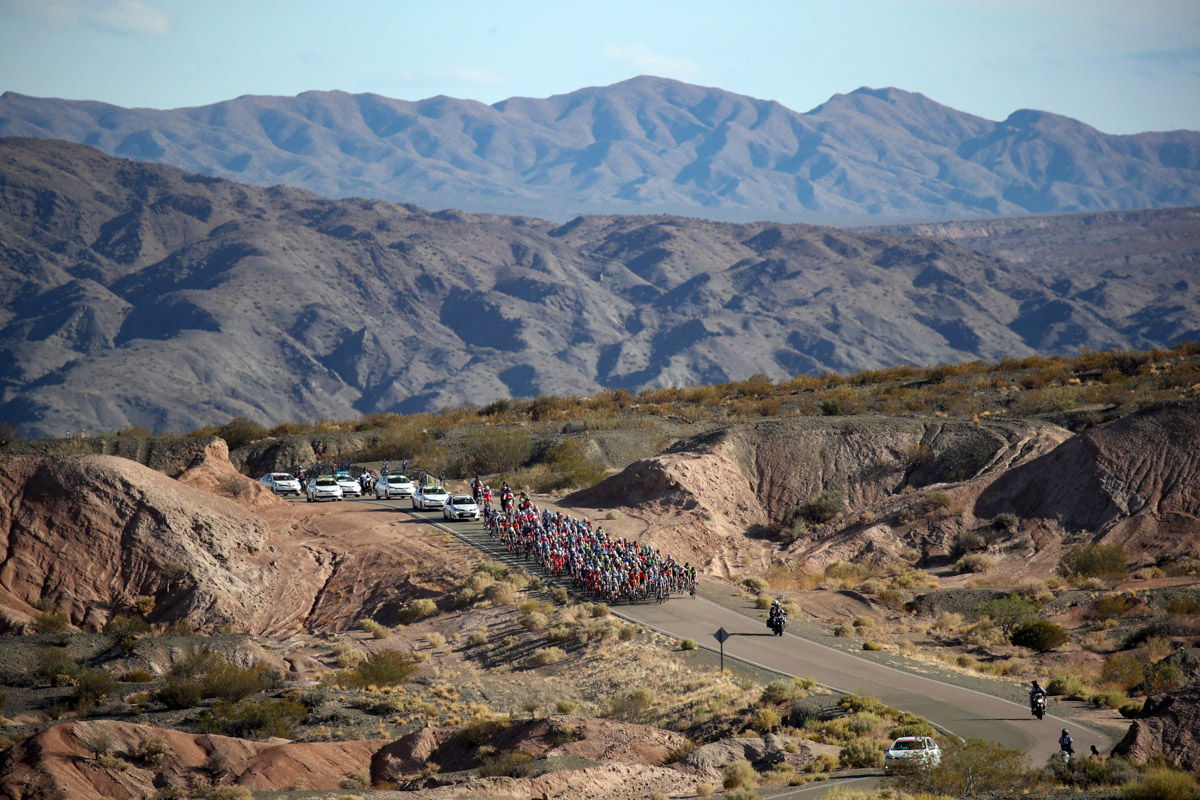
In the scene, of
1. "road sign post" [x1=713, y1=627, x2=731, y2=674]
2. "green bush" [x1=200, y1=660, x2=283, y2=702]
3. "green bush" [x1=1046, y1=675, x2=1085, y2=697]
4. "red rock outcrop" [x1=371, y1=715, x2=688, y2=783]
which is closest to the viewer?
"red rock outcrop" [x1=371, y1=715, x2=688, y2=783]

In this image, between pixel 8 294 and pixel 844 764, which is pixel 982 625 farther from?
pixel 8 294

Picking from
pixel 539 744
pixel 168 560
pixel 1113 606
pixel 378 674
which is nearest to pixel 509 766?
pixel 539 744

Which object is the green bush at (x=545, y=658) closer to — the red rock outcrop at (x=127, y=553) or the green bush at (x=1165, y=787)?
the red rock outcrop at (x=127, y=553)

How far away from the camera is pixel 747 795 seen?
1877cm

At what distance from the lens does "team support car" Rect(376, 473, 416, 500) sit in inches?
1956

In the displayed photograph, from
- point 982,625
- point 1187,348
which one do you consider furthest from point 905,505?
point 1187,348

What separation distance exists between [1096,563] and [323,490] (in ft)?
100

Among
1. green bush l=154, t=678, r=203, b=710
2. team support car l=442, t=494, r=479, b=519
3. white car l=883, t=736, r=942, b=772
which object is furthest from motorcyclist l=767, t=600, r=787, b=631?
team support car l=442, t=494, r=479, b=519

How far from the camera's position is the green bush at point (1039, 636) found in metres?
30.7

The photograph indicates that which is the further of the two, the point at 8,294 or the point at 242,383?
the point at 8,294

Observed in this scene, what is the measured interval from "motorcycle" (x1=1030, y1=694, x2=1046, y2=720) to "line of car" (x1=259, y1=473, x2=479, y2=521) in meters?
25.0

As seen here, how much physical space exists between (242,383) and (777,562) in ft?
477

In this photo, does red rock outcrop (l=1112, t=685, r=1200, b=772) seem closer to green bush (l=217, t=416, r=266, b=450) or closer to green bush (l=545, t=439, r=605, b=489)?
green bush (l=545, t=439, r=605, b=489)

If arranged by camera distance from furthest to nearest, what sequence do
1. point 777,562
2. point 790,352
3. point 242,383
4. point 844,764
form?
point 790,352
point 242,383
point 777,562
point 844,764
